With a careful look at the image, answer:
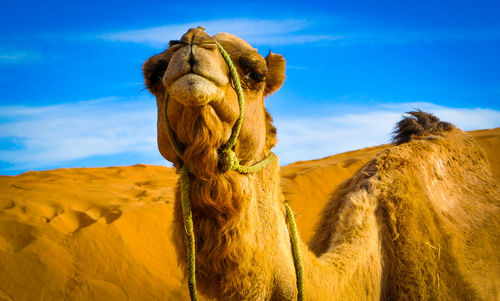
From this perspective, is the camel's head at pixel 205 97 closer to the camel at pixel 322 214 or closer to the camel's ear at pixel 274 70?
the camel at pixel 322 214

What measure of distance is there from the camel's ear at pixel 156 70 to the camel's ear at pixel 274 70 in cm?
59

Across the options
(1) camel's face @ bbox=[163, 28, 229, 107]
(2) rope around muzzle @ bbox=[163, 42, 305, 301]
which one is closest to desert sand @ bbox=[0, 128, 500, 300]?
(2) rope around muzzle @ bbox=[163, 42, 305, 301]

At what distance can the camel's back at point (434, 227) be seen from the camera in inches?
114

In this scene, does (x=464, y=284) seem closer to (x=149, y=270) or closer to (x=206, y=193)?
(x=206, y=193)

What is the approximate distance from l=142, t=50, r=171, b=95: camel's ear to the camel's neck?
520 millimetres

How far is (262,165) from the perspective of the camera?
7.45ft

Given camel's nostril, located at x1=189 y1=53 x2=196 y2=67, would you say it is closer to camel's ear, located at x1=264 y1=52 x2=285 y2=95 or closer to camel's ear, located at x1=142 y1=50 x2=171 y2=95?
camel's ear, located at x1=142 y1=50 x2=171 y2=95

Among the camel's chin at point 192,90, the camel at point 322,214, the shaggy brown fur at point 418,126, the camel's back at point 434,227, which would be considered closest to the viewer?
the camel's chin at point 192,90

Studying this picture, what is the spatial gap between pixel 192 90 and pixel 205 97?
0.06 metres

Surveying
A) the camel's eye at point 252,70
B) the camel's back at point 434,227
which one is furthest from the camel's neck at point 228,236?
the camel's back at point 434,227

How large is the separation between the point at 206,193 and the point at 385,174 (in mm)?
1747

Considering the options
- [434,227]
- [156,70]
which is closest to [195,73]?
[156,70]

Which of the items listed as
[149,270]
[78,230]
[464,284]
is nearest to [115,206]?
[78,230]

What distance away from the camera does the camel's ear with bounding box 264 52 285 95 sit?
8.00 ft
